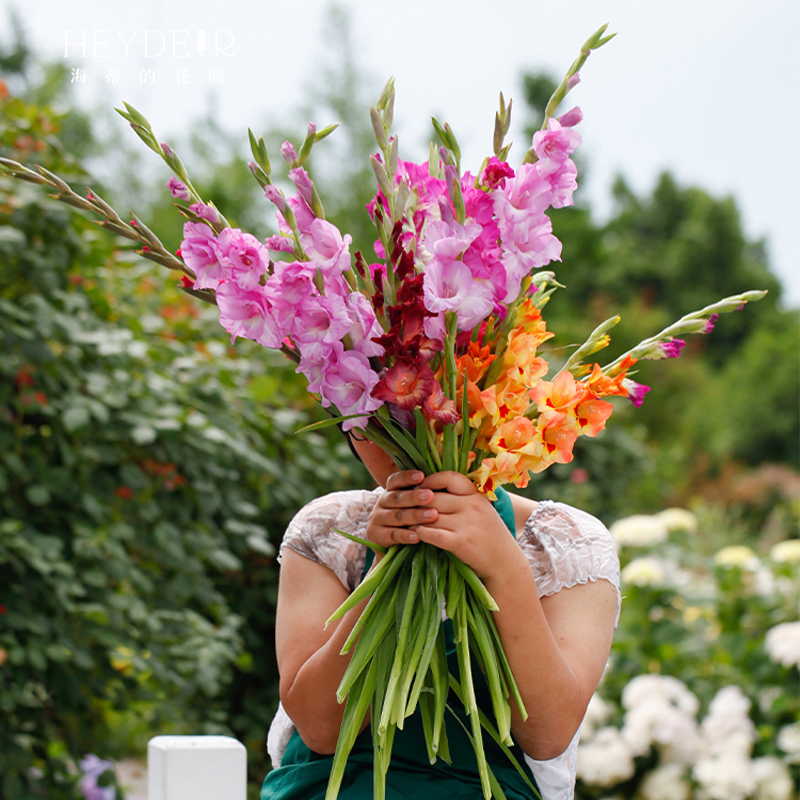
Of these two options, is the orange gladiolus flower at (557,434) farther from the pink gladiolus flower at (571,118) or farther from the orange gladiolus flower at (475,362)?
the pink gladiolus flower at (571,118)

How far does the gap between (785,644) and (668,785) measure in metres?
0.65

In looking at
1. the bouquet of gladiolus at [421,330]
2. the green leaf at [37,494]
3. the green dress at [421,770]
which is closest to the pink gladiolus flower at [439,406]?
the bouquet of gladiolus at [421,330]

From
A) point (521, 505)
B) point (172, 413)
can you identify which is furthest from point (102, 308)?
point (521, 505)

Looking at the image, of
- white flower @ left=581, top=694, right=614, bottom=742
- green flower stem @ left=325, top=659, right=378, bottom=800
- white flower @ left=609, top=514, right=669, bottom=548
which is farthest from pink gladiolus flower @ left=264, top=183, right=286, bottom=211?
white flower @ left=609, top=514, right=669, bottom=548

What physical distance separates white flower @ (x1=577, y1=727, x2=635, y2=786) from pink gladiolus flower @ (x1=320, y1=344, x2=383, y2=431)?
8.01ft

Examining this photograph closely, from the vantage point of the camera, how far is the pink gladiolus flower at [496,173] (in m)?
0.90

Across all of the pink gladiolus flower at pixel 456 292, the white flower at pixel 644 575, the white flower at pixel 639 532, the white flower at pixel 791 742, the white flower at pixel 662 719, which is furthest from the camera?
the white flower at pixel 639 532

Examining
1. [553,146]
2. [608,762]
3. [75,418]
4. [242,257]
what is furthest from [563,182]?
[608,762]

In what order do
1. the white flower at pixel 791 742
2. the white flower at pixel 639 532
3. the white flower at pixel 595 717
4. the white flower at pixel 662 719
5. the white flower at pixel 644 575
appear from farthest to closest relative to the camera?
the white flower at pixel 639 532
the white flower at pixel 644 575
the white flower at pixel 595 717
the white flower at pixel 662 719
the white flower at pixel 791 742

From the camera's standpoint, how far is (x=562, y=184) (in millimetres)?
929

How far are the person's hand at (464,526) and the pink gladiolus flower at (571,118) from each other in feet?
1.44

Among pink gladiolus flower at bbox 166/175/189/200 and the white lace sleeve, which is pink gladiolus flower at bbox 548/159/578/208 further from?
the white lace sleeve

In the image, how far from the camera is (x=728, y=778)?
265cm

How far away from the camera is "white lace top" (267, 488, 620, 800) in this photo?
123cm
